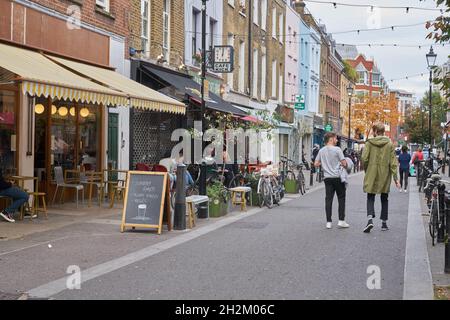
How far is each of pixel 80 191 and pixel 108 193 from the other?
81cm

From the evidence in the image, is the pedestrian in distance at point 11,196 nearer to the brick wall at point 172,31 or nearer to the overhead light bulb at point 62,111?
the overhead light bulb at point 62,111

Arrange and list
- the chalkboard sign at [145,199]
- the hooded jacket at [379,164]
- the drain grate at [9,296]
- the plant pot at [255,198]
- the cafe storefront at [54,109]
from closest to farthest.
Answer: the drain grate at [9,296]
the chalkboard sign at [145,199]
the cafe storefront at [54,109]
the hooded jacket at [379,164]
the plant pot at [255,198]

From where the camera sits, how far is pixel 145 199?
10273 mm

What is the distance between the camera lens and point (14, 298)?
Answer: 5875 millimetres

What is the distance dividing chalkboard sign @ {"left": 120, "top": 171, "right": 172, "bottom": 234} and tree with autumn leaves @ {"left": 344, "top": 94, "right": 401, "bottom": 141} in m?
55.0

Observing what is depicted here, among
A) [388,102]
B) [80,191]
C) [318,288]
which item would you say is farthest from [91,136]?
[388,102]

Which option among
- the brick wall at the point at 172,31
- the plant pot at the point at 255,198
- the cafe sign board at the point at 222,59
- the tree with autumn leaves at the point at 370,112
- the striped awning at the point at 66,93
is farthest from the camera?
the tree with autumn leaves at the point at 370,112

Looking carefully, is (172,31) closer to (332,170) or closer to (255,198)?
(255,198)

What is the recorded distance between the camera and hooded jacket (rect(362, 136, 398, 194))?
34.2 ft

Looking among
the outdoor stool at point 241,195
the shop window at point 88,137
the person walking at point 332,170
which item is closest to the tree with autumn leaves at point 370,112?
the outdoor stool at point 241,195

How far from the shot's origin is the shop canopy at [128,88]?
12.5 metres

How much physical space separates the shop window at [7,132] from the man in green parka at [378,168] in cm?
692

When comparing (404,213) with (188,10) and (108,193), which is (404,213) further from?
(188,10)

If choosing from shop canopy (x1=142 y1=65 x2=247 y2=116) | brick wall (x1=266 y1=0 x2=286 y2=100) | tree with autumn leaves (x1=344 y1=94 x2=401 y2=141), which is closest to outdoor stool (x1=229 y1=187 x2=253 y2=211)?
shop canopy (x1=142 y1=65 x2=247 y2=116)
